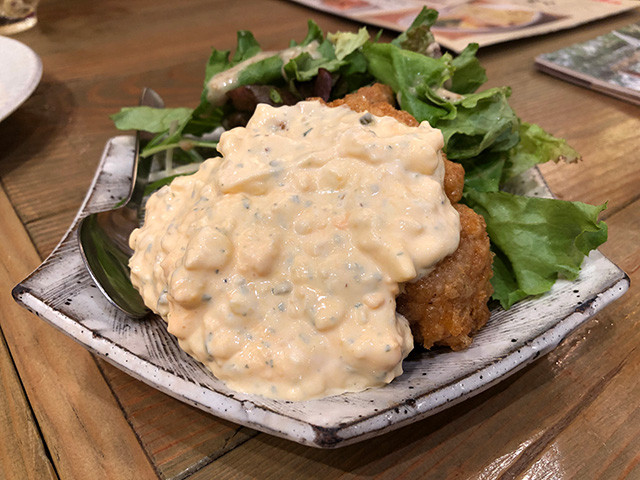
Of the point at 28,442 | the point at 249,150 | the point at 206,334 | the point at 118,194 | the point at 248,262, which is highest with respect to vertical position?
the point at 249,150

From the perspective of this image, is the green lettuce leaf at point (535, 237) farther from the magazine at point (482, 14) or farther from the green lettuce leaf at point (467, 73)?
the magazine at point (482, 14)

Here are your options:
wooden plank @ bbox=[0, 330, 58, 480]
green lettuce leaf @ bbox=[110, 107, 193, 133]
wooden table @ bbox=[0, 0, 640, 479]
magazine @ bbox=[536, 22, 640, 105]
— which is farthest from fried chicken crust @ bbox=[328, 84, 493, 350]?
magazine @ bbox=[536, 22, 640, 105]

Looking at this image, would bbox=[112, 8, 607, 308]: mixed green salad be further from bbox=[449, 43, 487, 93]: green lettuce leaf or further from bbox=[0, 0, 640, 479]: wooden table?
bbox=[0, 0, 640, 479]: wooden table

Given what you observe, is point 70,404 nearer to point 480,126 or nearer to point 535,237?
point 535,237

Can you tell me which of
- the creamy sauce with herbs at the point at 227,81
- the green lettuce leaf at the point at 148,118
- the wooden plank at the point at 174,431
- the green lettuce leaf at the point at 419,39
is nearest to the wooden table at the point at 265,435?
the wooden plank at the point at 174,431

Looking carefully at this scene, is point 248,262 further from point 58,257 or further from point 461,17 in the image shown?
point 461,17

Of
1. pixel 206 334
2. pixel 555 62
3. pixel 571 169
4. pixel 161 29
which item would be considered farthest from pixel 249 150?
pixel 161 29
